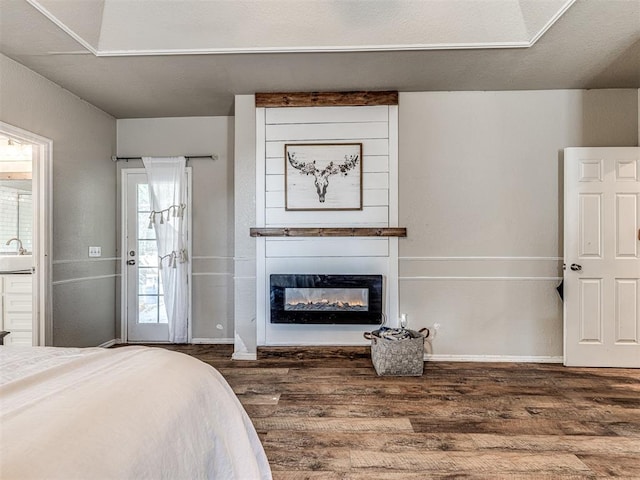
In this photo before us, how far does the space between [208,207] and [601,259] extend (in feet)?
12.9

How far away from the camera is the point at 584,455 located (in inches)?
79.4

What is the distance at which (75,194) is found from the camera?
374 centimetres

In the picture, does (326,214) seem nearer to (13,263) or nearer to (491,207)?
(491,207)

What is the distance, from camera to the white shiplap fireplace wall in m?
3.70

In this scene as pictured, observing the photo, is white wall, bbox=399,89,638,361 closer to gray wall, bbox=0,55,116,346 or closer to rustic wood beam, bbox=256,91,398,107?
rustic wood beam, bbox=256,91,398,107

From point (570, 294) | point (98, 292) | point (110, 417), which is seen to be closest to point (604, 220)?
point (570, 294)

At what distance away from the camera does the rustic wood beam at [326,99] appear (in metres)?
3.67

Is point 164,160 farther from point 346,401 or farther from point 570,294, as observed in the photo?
point 570,294

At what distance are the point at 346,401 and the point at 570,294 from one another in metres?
2.29

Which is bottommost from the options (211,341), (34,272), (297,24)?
(211,341)

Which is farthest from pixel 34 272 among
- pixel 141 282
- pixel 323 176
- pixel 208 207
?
pixel 323 176

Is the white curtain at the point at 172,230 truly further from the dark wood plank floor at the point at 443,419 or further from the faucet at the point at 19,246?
the faucet at the point at 19,246

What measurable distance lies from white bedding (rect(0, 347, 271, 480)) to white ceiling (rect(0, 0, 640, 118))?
7.65 ft

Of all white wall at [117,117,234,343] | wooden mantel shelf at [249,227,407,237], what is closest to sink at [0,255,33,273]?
white wall at [117,117,234,343]
